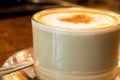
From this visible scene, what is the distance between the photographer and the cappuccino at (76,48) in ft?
1.07

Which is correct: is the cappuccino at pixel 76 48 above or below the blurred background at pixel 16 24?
above

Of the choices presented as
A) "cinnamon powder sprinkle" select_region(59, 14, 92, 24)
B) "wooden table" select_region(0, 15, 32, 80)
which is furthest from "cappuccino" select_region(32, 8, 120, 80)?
"wooden table" select_region(0, 15, 32, 80)

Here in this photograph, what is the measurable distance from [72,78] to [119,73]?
0.39ft

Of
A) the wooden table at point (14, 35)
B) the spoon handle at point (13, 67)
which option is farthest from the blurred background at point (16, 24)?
the spoon handle at point (13, 67)

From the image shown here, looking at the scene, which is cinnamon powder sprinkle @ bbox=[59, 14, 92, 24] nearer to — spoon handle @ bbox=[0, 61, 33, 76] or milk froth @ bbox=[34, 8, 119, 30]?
milk froth @ bbox=[34, 8, 119, 30]

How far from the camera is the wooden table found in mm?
578

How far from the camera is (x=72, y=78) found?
34 cm

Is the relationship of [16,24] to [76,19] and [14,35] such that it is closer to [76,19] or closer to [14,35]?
[14,35]

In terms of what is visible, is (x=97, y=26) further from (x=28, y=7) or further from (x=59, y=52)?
(x=28, y=7)

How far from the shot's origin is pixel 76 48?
A: 12.9 inches

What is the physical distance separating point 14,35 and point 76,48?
39 cm

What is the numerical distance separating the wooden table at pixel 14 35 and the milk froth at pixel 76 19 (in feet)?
0.57

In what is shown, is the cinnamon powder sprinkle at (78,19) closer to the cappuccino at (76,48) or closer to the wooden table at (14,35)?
the cappuccino at (76,48)

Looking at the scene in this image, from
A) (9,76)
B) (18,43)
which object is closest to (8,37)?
(18,43)
